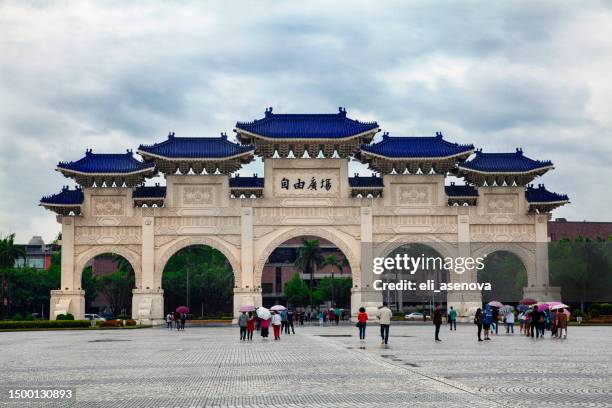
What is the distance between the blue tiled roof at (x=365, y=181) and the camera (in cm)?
5094

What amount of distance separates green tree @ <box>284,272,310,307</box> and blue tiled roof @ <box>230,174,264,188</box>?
37159 mm

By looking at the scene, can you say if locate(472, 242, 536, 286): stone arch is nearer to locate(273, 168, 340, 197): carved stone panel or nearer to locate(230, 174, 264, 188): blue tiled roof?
locate(273, 168, 340, 197): carved stone panel

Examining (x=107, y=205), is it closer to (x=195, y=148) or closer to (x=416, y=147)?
(x=195, y=148)

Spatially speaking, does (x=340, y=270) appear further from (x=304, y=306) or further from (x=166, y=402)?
(x=166, y=402)

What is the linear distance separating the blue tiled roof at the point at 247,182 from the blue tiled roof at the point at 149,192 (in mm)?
4265

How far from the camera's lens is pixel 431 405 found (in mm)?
11711

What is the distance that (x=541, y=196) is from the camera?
51.8m

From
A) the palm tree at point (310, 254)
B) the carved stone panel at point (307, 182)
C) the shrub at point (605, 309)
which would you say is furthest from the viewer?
the palm tree at point (310, 254)

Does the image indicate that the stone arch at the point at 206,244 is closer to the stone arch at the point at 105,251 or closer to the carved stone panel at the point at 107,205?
the stone arch at the point at 105,251

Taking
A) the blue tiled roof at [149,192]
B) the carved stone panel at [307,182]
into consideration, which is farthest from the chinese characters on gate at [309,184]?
the blue tiled roof at [149,192]

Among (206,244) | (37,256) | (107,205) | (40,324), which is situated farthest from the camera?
(37,256)

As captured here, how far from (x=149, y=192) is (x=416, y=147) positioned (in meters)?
16.4

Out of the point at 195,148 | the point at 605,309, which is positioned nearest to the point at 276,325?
the point at 195,148

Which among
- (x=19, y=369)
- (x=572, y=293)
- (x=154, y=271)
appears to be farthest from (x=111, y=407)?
(x=572, y=293)
